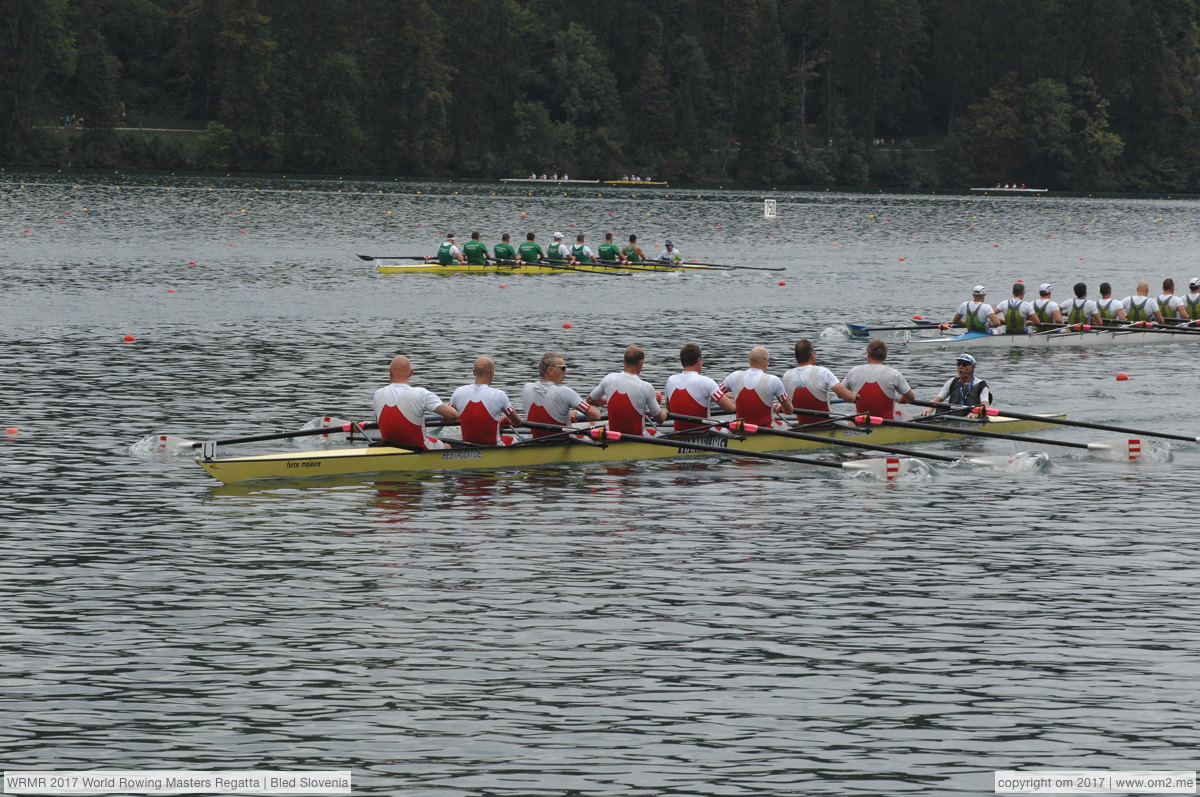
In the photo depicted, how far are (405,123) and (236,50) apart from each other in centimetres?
1546

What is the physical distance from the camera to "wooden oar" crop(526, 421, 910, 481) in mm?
23094

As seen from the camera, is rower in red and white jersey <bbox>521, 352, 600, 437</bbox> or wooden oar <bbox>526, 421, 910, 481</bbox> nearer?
wooden oar <bbox>526, 421, 910, 481</bbox>

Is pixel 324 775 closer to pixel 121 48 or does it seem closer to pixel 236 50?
pixel 236 50

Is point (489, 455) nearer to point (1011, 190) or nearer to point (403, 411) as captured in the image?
point (403, 411)

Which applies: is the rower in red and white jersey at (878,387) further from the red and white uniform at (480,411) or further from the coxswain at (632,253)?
the coxswain at (632,253)

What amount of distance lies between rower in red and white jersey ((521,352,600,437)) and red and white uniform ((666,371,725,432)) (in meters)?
1.43

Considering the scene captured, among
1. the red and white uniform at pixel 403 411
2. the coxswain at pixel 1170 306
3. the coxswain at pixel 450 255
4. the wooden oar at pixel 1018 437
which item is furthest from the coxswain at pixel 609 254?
the red and white uniform at pixel 403 411

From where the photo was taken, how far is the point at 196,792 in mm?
11688

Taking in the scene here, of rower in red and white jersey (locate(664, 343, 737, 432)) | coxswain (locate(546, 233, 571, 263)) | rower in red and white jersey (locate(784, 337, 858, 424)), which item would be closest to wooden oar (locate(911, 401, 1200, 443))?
rower in red and white jersey (locate(784, 337, 858, 424))

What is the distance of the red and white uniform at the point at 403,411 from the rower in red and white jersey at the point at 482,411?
0.74 m

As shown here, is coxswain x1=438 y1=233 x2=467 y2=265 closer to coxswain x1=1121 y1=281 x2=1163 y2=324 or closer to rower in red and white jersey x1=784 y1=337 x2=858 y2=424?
coxswain x1=1121 y1=281 x2=1163 y2=324

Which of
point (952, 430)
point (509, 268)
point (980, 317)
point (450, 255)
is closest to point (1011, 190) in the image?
point (509, 268)

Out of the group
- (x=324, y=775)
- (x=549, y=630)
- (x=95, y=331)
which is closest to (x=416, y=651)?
(x=549, y=630)

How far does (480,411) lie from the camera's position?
2306 centimetres
